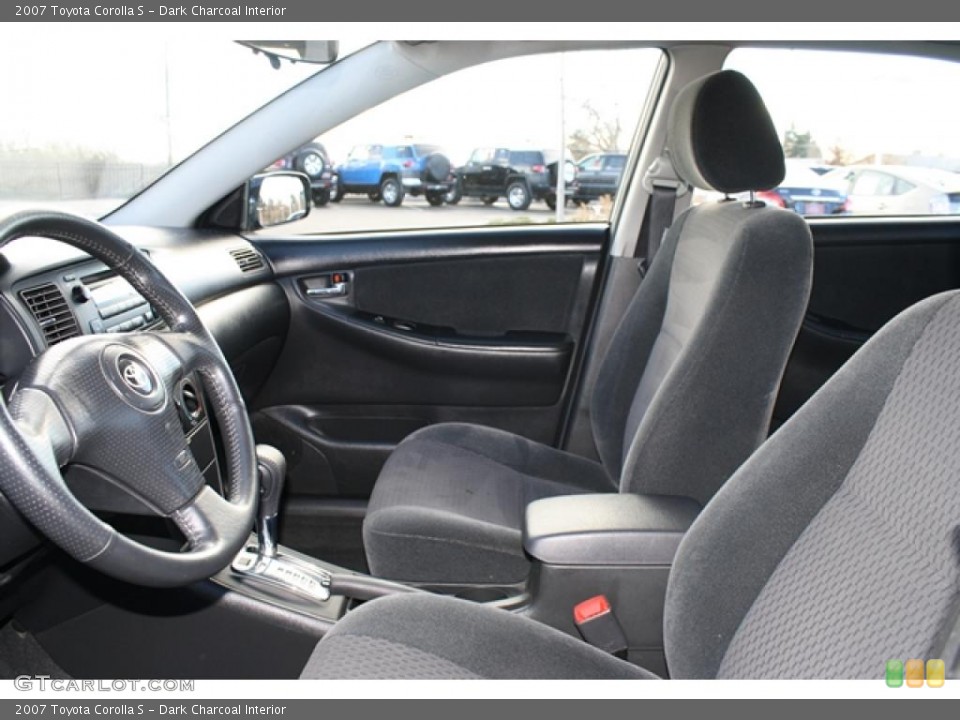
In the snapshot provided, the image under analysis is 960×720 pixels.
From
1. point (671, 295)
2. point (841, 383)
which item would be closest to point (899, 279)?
point (671, 295)

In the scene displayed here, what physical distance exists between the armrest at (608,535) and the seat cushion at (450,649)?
0.74 ft

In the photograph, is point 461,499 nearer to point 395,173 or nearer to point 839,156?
point 395,173

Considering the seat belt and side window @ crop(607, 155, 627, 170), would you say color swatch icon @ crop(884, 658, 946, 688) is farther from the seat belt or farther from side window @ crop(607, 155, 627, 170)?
side window @ crop(607, 155, 627, 170)

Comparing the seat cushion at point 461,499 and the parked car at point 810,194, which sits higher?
the parked car at point 810,194

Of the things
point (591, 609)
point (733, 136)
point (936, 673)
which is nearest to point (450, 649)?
point (591, 609)

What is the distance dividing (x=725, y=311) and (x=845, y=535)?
1.81 ft

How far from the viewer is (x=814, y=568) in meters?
1.09

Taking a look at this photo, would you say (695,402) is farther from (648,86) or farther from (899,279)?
(899,279)

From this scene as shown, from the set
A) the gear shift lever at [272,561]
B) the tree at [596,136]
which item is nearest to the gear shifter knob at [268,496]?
the gear shift lever at [272,561]

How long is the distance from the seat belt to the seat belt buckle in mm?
1204

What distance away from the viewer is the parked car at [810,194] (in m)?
2.53

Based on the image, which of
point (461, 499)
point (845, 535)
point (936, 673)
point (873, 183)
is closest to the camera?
point (936, 673)

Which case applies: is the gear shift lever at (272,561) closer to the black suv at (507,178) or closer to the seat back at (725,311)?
the seat back at (725,311)

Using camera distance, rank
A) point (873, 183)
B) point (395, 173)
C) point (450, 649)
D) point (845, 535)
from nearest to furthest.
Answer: point (845, 535), point (450, 649), point (395, 173), point (873, 183)
